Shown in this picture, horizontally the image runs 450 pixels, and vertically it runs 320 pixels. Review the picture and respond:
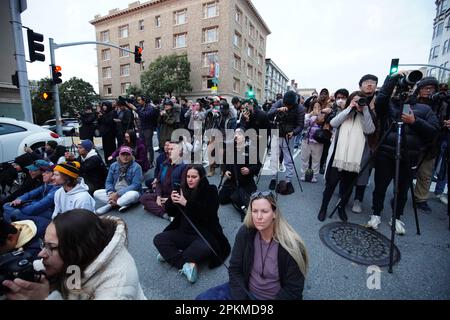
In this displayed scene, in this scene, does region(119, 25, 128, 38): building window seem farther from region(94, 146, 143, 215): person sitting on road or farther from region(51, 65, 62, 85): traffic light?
region(94, 146, 143, 215): person sitting on road

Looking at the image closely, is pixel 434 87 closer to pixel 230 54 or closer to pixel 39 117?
pixel 230 54

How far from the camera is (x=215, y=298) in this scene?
1755mm

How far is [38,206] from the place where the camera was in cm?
316

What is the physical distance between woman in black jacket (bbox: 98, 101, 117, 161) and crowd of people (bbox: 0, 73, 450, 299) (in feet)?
3.54

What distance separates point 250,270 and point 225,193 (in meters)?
2.44

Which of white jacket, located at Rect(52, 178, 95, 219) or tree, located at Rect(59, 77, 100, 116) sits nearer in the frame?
white jacket, located at Rect(52, 178, 95, 219)

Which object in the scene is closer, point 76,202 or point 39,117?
point 76,202

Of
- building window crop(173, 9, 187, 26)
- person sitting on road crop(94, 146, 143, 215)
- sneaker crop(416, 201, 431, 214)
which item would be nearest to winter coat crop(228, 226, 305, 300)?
person sitting on road crop(94, 146, 143, 215)

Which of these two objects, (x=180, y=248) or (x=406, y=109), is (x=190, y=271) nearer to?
(x=180, y=248)

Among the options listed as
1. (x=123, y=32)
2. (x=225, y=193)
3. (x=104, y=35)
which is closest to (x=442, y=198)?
(x=225, y=193)

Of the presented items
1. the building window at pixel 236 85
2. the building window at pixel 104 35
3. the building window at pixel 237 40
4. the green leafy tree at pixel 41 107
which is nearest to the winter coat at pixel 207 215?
the building window at pixel 236 85

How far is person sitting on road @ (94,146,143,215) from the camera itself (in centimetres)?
402

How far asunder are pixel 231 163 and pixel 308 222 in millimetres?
1731
